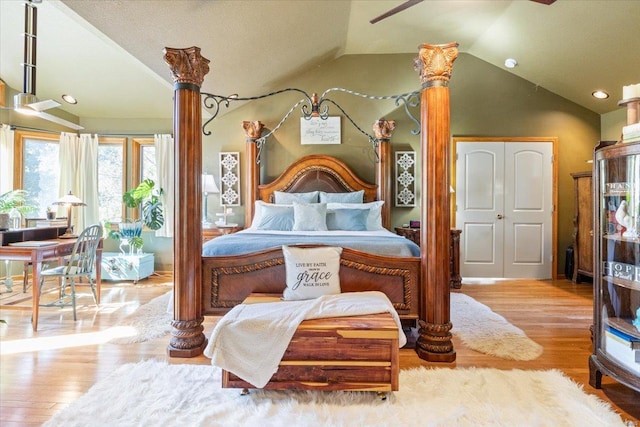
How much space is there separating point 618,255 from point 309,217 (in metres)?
2.79

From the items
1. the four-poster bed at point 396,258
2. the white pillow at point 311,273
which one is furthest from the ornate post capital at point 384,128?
the white pillow at point 311,273

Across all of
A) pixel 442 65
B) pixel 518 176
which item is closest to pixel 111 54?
pixel 442 65

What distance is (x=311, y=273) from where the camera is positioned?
8.54 feet

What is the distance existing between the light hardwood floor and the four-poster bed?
26 centimetres

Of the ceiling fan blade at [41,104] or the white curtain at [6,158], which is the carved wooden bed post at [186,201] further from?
the white curtain at [6,158]

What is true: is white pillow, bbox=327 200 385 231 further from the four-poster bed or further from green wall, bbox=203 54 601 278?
the four-poster bed

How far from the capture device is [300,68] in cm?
519

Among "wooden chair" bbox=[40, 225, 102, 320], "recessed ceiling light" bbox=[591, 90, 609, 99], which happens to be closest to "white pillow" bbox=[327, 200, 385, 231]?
"wooden chair" bbox=[40, 225, 102, 320]

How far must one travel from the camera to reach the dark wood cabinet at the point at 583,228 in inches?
188

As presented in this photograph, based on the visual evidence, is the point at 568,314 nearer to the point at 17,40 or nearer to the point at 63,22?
the point at 63,22

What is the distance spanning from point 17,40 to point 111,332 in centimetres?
368

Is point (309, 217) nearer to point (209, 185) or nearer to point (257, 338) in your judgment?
point (209, 185)

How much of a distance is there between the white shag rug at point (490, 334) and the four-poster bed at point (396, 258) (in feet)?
1.53

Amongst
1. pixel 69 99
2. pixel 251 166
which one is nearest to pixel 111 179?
pixel 69 99
